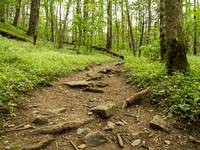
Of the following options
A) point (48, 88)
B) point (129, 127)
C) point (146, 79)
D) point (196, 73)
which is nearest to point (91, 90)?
point (48, 88)

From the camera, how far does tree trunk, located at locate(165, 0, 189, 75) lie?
448cm

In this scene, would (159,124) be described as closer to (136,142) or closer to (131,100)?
(136,142)

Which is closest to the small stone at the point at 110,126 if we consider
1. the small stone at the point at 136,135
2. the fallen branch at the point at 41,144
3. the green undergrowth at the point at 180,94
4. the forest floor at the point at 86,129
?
the forest floor at the point at 86,129

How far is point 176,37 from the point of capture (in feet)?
14.7

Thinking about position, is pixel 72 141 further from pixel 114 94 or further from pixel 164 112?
pixel 114 94

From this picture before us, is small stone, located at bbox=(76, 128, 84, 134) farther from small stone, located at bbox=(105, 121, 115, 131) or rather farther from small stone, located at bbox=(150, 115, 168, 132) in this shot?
small stone, located at bbox=(150, 115, 168, 132)

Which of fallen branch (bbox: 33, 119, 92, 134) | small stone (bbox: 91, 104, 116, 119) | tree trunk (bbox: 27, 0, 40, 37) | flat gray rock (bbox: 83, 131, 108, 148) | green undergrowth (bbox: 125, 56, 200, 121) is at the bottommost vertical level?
flat gray rock (bbox: 83, 131, 108, 148)

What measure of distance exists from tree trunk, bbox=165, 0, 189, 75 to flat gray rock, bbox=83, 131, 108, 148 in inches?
139

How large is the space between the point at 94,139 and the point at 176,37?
4.36 meters

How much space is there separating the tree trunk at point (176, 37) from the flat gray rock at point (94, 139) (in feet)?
11.6

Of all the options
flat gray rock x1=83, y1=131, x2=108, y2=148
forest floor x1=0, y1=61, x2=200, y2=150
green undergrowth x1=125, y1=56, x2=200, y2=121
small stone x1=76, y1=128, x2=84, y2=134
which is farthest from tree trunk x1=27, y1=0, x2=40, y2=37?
flat gray rock x1=83, y1=131, x2=108, y2=148

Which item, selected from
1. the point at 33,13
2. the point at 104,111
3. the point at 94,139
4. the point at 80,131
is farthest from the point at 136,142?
the point at 33,13

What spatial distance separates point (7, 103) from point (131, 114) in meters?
3.30

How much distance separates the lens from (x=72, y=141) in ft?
7.94
